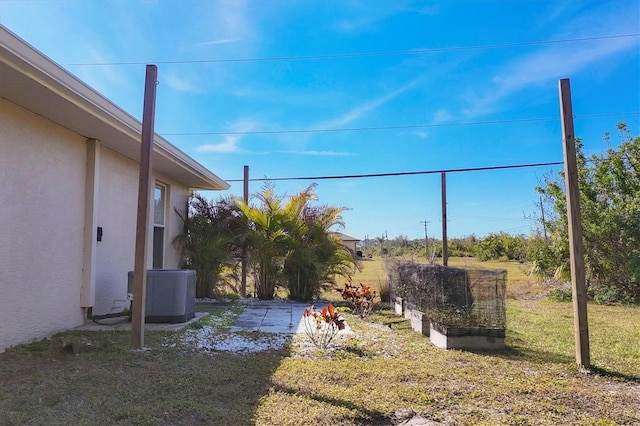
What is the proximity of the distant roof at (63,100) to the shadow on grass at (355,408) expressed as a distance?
3479mm

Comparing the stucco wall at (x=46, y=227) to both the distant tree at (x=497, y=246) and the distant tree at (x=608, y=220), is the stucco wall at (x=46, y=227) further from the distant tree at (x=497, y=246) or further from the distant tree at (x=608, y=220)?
the distant tree at (x=497, y=246)

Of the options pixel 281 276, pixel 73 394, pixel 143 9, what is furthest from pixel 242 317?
pixel 143 9

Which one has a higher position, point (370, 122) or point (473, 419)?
point (370, 122)

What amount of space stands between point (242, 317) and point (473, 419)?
5021 mm

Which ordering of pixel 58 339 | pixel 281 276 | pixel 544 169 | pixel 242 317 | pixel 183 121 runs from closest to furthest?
pixel 58 339 → pixel 242 317 → pixel 281 276 → pixel 544 169 → pixel 183 121

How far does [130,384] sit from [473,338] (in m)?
3.67

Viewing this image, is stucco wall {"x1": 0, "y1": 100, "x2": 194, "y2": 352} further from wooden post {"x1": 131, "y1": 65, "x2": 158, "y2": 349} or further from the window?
the window

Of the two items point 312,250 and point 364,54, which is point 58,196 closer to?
point 312,250

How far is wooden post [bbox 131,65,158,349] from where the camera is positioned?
15.0 ft

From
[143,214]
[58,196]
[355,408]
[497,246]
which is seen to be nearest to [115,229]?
[58,196]

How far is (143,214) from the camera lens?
15.1 ft

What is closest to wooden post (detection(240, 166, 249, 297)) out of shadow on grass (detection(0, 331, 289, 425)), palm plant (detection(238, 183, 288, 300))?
palm plant (detection(238, 183, 288, 300))

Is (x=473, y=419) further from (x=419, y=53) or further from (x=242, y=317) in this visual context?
(x=419, y=53)

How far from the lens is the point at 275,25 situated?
9.01 metres
